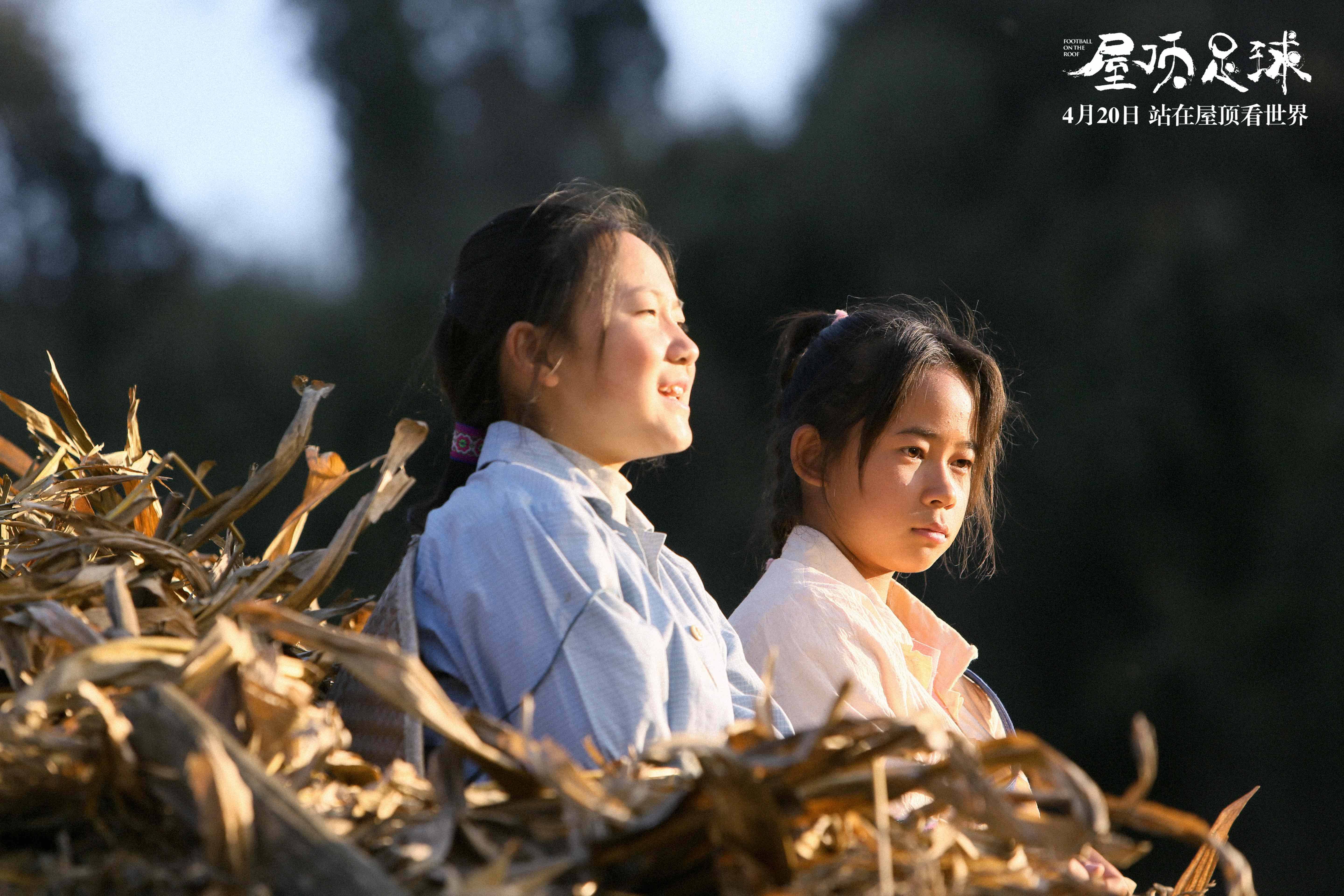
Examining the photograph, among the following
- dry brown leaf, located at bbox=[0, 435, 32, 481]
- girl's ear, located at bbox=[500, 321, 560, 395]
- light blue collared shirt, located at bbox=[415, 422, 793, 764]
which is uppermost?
girl's ear, located at bbox=[500, 321, 560, 395]

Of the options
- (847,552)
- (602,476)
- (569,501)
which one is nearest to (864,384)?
(847,552)

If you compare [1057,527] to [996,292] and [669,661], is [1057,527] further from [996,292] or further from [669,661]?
[669,661]

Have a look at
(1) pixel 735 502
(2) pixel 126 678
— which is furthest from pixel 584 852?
(1) pixel 735 502

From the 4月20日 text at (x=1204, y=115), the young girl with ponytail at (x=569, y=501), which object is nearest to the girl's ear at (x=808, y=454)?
the young girl with ponytail at (x=569, y=501)

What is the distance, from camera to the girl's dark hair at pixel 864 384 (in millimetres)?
1614

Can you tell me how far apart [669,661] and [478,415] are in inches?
15.3

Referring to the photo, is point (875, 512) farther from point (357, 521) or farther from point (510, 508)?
point (357, 521)

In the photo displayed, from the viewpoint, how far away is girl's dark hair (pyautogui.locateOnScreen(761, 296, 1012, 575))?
1614 mm

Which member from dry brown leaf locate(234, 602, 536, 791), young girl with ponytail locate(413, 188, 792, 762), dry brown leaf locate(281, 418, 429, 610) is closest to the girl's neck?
young girl with ponytail locate(413, 188, 792, 762)

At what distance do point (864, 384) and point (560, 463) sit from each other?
53 centimetres

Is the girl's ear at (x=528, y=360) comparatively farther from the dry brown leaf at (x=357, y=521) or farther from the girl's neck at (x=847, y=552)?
the girl's neck at (x=847, y=552)

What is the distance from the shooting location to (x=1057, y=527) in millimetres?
4676

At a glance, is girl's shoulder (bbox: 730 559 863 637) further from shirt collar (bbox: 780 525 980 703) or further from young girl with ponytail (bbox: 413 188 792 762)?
young girl with ponytail (bbox: 413 188 792 762)

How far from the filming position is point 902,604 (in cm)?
175
